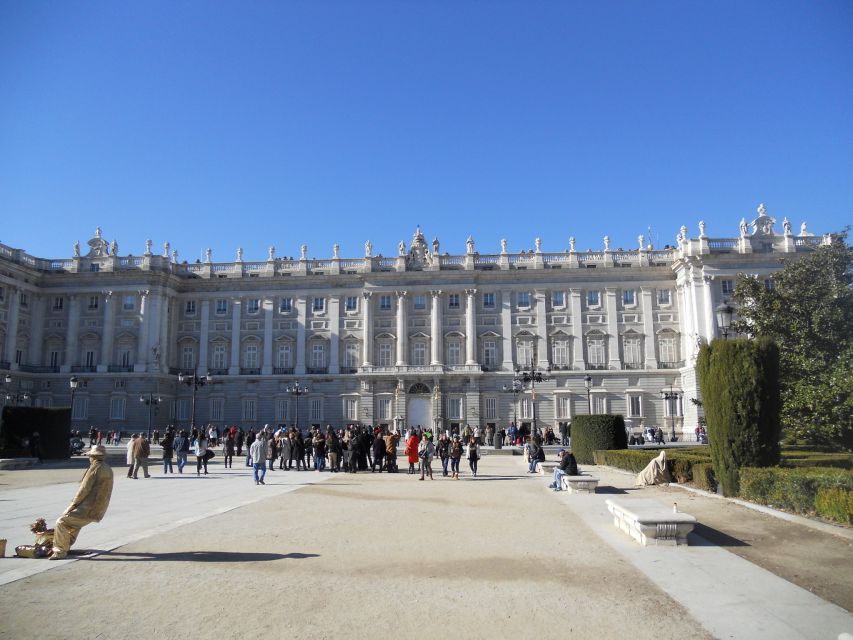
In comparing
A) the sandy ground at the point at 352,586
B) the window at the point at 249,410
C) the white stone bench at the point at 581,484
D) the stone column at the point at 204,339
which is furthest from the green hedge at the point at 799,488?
the stone column at the point at 204,339

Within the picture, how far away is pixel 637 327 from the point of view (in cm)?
5622

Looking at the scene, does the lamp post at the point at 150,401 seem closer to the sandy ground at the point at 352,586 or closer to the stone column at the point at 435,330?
the stone column at the point at 435,330

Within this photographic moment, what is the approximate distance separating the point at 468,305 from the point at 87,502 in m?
48.6

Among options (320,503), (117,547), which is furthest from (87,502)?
(320,503)

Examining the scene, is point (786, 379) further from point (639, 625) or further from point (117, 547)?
point (117, 547)

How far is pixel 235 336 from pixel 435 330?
18.1 metres

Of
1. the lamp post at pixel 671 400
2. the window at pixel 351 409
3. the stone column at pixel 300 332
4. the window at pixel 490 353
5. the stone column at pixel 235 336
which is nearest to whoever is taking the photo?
the lamp post at pixel 671 400

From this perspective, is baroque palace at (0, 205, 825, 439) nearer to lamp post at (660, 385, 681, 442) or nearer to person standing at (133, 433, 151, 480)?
lamp post at (660, 385, 681, 442)

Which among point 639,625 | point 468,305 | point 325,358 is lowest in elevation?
point 639,625

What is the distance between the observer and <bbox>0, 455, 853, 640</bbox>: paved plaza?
6719 millimetres

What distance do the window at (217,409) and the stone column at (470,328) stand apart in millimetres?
21751

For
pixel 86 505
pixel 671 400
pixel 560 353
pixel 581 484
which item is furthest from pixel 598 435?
pixel 560 353

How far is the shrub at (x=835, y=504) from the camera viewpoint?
37.2 ft

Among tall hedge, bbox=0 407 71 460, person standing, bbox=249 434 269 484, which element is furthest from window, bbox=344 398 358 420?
person standing, bbox=249 434 269 484
